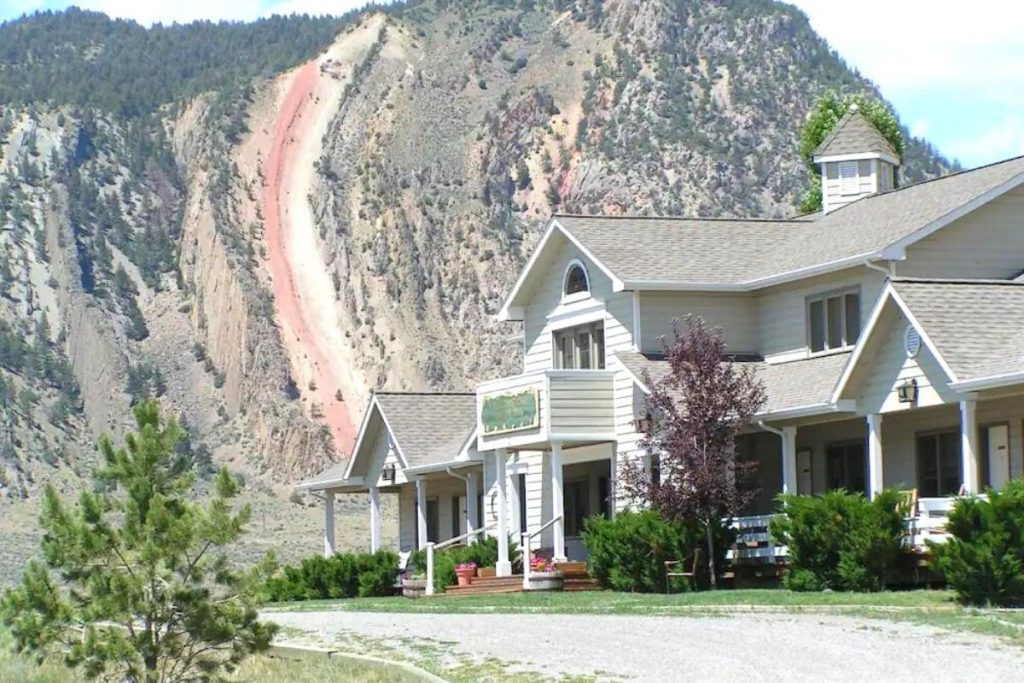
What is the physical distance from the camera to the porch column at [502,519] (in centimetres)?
4441

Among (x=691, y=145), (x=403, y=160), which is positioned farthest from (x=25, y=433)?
(x=691, y=145)

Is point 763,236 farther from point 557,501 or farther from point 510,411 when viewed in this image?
point 557,501

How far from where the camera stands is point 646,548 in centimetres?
3878

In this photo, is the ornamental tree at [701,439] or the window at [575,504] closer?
the ornamental tree at [701,439]

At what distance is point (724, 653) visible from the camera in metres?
23.8

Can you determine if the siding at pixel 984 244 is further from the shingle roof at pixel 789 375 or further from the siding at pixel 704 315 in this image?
the siding at pixel 704 315

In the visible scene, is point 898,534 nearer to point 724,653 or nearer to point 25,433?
point 724,653

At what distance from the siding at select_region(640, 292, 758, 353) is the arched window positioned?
244cm

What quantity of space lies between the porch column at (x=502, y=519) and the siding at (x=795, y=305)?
6.22 m

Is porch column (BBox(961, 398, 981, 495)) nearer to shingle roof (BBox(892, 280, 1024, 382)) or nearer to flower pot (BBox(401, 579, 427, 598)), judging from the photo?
shingle roof (BBox(892, 280, 1024, 382))

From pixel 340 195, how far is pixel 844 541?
81.0 metres

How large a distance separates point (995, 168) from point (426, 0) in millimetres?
99185

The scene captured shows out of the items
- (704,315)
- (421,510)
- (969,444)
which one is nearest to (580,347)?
(704,315)

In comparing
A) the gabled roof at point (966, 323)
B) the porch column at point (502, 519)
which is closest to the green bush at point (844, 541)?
the gabled roof at point (966, 323)
